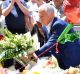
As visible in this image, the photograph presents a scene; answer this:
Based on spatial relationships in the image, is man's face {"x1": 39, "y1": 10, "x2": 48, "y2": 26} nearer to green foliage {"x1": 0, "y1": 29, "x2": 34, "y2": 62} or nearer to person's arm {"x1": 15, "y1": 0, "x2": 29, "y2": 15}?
green foliage {"x1": 0, "y1": 29, "x2": 34, "y2": 62}

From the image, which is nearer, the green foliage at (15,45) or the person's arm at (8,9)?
the green foliage at (15,45)

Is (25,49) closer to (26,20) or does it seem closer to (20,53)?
(20,53)

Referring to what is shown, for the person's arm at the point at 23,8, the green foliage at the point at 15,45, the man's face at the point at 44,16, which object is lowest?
the person's arm at the point at 23,8

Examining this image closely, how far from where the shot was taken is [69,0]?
151 cm

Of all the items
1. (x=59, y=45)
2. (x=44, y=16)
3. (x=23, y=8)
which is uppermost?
(x=44, y=16)

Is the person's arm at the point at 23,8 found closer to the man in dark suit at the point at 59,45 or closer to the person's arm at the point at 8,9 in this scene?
the person's arm at the point at 8,9

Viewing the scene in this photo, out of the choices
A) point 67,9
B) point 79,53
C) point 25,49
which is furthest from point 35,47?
point 67,9

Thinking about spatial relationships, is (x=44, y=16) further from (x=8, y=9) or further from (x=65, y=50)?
(x=8, y=9)

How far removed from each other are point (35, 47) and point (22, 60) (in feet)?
0.69

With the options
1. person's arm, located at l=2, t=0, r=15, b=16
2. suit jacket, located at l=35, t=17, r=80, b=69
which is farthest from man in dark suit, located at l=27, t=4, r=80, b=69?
person's arm, located at l=2, t=0, r=15, b=16

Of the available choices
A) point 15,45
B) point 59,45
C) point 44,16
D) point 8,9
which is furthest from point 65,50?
point 8,9

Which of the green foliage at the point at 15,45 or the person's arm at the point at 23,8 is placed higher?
the green foliage at the point at 15,45

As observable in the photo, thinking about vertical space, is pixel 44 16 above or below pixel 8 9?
above

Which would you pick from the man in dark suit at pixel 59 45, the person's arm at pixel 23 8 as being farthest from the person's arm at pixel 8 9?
the man in dark suit at pixel 59 45
